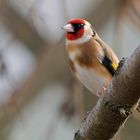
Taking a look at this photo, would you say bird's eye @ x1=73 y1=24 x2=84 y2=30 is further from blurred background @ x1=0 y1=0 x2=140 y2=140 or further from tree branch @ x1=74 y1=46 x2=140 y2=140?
tree branch @ x1=74 y1=46 x2=140 y2=140

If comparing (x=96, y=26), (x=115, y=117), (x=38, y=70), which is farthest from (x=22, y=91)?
(x=115, y=117)

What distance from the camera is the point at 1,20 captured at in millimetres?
3633

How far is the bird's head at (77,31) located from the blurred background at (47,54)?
0.05 metres

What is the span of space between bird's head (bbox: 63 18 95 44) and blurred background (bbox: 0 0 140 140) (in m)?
0.05

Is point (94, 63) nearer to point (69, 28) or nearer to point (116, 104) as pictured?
point (69, 28)

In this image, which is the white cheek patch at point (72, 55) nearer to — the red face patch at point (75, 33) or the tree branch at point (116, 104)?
the red face patch at point (75, 33)

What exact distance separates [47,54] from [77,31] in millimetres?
422

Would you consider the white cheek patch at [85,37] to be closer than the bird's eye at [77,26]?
Yes

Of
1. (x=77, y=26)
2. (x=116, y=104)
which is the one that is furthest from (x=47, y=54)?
(x=116, y=104)

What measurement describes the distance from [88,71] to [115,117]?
0.78m

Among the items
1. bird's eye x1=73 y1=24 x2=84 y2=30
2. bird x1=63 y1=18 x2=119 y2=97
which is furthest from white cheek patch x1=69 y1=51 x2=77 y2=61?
bird's eye x1=73 y1=24 x2=84 y2=30

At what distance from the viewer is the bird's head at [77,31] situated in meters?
2.70

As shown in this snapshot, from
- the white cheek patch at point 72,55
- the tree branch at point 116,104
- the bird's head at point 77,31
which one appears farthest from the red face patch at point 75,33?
the tree branch at point 116,104

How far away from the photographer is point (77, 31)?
279cm
